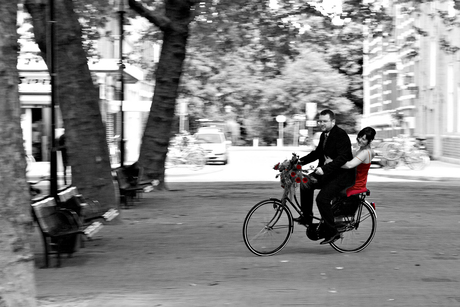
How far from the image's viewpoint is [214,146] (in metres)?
39.2

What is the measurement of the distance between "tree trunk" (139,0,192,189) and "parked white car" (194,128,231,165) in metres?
19.5

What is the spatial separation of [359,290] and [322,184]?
2125mm

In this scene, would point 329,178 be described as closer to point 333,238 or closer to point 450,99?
point 333,238

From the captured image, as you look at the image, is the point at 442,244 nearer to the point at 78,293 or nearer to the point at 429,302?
the point at 429,302

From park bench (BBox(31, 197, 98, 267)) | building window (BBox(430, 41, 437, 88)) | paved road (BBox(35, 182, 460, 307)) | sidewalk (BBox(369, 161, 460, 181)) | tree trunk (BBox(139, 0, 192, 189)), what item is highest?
building window (BBox(430, 41, 437, 88))

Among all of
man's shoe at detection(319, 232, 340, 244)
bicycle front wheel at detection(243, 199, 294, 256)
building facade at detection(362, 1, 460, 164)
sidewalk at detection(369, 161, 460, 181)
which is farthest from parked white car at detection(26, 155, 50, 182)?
man's shoe at detection(319, 232, 340, 244)

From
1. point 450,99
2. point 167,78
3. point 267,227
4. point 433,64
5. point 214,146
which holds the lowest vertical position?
point 267,227

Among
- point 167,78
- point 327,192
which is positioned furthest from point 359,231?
point 167,78

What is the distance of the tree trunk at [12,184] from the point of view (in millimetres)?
5984

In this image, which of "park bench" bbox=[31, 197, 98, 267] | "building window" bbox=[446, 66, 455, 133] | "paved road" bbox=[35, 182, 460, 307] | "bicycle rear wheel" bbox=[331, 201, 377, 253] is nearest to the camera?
"paved road" bbox=[35, 182, 460, 307]

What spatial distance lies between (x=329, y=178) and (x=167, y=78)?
10.0 meters

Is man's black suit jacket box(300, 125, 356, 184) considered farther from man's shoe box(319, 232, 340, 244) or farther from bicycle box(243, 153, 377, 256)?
man's shoe box(319, 232, 340, 244)

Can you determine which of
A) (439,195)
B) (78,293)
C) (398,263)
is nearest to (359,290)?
(398,263)

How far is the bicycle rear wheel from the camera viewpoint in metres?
9.67
